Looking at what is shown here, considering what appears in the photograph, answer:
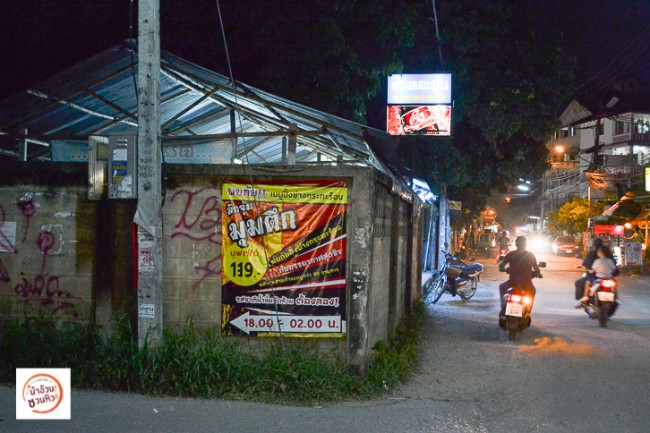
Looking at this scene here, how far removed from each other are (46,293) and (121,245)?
1082 millimetres

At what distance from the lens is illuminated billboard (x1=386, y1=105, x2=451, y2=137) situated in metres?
14.1

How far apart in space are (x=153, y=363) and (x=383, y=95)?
1254 centimetres

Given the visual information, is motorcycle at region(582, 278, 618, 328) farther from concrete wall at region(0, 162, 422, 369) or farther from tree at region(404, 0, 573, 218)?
tree at region(404, 0, 573, 218)

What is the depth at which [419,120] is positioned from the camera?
14.2 meters

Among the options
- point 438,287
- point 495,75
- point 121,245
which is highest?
point 495,75

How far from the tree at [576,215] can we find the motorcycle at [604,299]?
30.4 meters

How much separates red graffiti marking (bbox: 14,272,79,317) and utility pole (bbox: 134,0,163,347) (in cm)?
127

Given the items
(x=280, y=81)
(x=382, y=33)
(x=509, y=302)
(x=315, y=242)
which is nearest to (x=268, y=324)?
(x=315, y=242)

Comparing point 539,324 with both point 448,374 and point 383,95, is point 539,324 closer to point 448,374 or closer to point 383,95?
point 448,374

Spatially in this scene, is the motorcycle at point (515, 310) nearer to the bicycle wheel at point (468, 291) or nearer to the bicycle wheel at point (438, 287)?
the bicycle wheel at point (438, 287)

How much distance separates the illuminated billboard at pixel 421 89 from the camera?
14164 mm

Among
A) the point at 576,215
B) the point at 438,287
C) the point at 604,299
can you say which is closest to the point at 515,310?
the point at 604,299

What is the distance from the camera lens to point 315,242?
7.02 m

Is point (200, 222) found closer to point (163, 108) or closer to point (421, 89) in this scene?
point (163, 108)
